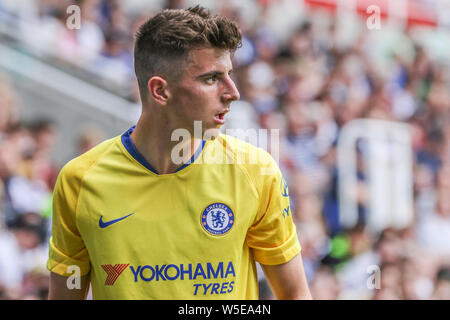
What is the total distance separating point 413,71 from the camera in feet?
29.8

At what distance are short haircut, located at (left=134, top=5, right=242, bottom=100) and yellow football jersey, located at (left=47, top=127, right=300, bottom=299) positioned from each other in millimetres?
366

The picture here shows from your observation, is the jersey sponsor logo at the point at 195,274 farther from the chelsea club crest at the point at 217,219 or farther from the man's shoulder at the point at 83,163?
the man's shoulder at the point at 83,163

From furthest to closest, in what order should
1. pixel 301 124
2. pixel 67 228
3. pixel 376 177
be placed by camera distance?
pixel 376 177 → pixel 301 124 → pixel 67 228

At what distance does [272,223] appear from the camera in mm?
2553

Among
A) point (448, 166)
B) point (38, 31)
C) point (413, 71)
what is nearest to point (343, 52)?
point (413, 71)

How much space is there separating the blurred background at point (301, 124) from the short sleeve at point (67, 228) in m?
2.98

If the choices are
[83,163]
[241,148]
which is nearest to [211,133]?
[241,148]

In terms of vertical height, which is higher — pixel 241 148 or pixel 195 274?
pixel 241 148

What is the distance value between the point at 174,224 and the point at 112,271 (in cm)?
29

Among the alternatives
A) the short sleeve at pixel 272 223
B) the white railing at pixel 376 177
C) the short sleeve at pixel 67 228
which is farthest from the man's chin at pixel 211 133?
the white railing at pixel 376 177

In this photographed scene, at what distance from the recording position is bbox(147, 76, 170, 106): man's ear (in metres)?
2.53

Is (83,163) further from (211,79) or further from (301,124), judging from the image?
(301,124)

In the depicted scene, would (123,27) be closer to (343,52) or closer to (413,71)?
(343,52)

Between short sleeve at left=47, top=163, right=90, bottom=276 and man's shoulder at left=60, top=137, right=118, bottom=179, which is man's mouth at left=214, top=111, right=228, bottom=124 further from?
short sleeve at left=47, top=163, right=90, bottom=276
